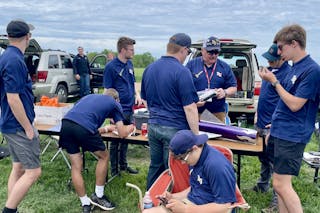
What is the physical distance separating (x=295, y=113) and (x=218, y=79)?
1.61 m

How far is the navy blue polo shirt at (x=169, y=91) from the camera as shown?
10.3ft

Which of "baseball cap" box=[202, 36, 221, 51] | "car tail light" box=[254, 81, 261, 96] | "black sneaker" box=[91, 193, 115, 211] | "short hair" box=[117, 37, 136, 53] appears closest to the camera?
"black sneaker" box=[91, 193, 115, 211]

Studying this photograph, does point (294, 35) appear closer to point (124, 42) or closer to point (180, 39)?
point (180, 39)

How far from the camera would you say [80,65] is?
11.5 m

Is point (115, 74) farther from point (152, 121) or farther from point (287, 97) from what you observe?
point (287, 97)

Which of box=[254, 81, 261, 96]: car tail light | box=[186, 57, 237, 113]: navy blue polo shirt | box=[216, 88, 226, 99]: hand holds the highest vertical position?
box=[186, 57, 237, 113]: navy blue polo shirt

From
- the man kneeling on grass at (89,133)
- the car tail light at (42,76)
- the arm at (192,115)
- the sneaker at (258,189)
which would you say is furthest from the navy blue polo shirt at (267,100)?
the car tail light at (42,76)

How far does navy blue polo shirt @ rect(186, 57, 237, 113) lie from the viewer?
14.2ft

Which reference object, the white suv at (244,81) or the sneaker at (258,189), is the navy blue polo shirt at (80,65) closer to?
the white suv at (244,81)

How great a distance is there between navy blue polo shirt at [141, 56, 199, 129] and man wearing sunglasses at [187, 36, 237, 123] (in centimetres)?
109

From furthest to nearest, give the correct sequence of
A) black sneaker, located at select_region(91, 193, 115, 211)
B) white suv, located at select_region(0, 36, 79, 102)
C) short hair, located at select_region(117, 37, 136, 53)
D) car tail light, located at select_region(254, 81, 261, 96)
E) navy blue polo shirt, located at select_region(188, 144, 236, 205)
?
white suv, located at select_region(0, 36, 79, 102), car tail light, located at select_region(254, 81, 261, 96), short hair, located at select_region(117, 37, 136, 53), black sneaker, located at select_region(91, 193, 115, 211), navy blue polo shirt, located at select_region(188, 144, 236, 205)

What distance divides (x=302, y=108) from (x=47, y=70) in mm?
8792

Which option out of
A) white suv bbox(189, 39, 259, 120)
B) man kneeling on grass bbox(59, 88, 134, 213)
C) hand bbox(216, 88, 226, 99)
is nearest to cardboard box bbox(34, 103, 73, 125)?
man kneeling on grass bbox(59, 88, 134, 213)

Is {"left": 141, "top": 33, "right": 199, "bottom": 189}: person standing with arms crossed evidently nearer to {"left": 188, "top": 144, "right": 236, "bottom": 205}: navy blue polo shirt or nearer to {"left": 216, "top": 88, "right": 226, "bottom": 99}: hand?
{"left": 188, "top": 144, "right": 236, "bottom": 205}: navy blue polo shirt
